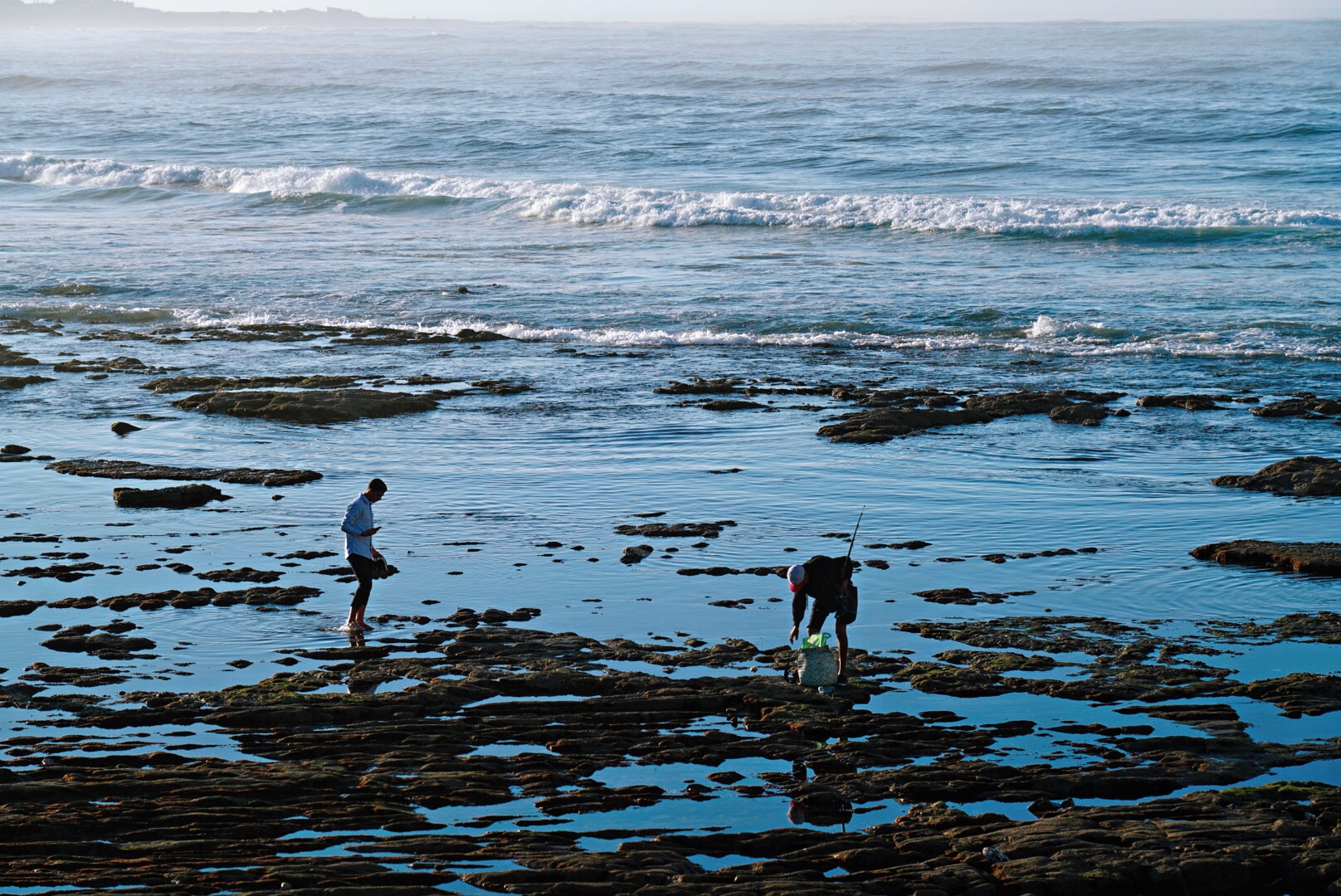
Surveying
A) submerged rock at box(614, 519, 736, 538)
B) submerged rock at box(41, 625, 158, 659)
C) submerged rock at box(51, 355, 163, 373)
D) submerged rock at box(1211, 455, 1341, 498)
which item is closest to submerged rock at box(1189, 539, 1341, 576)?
submerged rock at box(1211, 455, 1341, 498)

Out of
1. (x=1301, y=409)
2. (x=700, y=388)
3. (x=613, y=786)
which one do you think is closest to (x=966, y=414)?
(x=700, y=388)

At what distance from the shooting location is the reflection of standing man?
1276 centimetres

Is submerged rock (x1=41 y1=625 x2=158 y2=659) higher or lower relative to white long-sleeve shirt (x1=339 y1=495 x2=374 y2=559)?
lower

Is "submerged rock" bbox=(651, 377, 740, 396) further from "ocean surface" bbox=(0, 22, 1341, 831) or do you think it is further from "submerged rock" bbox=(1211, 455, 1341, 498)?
"submerged rock" bbox=(1211, 455, 1341, 498)

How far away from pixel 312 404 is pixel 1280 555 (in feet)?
46.6

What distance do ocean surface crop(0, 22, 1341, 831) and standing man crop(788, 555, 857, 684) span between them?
0.80 m

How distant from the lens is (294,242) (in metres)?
41.8

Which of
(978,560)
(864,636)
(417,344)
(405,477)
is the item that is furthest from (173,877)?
(417,344)

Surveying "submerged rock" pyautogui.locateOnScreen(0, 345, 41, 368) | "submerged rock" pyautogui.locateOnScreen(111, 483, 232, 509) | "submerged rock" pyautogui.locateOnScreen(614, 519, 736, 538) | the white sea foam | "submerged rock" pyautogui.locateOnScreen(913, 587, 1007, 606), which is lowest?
"submerged rock" pyautogui.locateOnScreen(913, 587, 1007, 606)

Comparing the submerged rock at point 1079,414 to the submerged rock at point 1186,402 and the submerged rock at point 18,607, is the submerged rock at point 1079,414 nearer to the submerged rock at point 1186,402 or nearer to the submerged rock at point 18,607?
the submerged rock at point 1186,402

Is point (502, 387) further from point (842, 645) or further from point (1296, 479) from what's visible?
point (842, 645)

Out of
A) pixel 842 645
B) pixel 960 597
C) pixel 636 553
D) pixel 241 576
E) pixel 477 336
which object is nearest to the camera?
pixel 842 645

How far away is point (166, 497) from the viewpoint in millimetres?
16766

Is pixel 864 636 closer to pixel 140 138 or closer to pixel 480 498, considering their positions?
pixel 480 498
